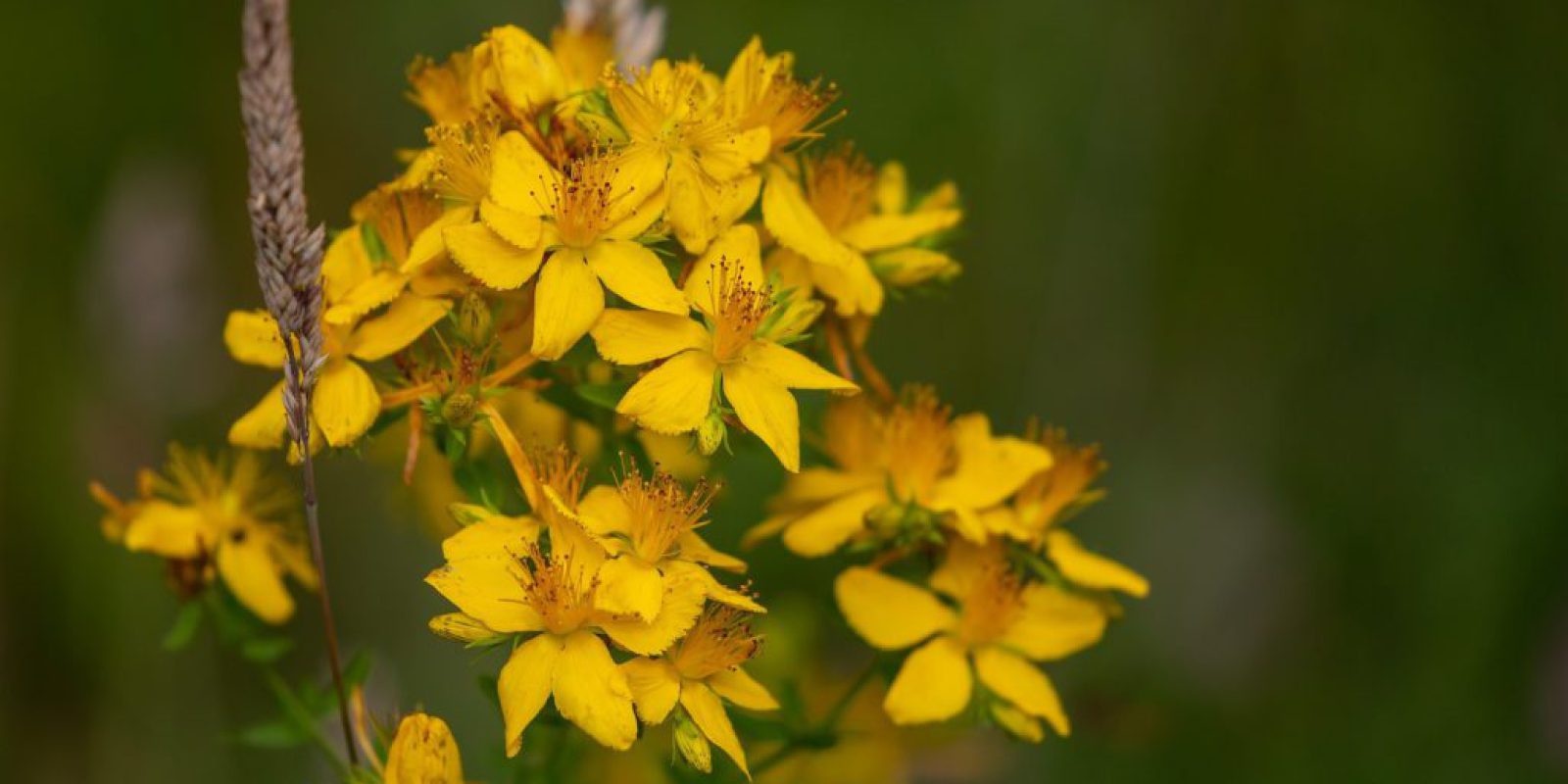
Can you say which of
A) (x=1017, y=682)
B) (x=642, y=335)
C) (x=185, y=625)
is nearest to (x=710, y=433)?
(x=642, y=335)

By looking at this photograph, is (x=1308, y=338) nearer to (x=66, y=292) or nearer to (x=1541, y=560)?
(x=1541, y=560)

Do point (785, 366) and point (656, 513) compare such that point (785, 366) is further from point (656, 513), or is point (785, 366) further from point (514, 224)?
point (514, 224)

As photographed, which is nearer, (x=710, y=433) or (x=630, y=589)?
(x=630, y=589)

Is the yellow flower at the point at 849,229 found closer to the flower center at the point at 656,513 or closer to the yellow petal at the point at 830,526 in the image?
the yellow petal at the point at 830,526

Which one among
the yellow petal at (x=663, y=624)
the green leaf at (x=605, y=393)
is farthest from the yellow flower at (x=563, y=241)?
the yellow petal at (x=663, y=624)

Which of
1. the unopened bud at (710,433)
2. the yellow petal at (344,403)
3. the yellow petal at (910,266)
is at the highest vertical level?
the yellow petal at (910,266)

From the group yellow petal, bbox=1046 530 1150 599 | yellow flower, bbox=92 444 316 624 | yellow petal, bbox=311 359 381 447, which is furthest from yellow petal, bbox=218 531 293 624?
yellow petal, bbox=1046 530 1150 599
